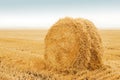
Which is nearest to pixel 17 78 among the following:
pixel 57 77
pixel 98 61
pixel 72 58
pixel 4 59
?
pixel 57 77

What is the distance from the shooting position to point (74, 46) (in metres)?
13.0

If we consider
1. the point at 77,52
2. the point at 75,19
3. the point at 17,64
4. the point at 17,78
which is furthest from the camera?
the point at 17,64

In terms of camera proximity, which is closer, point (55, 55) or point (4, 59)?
point (55, 55)

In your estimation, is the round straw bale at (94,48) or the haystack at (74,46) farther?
the round straw bale at (94,48)

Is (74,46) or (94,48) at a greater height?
(74,46)

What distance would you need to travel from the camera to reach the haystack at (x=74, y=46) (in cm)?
1280

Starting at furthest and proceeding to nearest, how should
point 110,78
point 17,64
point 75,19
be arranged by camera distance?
point 17,64 < point 75,19 < point 110,78

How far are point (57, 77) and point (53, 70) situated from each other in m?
1.19

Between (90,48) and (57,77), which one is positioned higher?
(90,48)

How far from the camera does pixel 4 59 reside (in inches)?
617

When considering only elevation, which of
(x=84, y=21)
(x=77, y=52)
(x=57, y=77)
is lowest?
(x=57, y=77)

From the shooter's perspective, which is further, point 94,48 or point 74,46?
point 94,48

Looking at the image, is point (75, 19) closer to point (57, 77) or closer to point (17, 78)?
point (57, 77)

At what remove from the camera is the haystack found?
12805 mm
